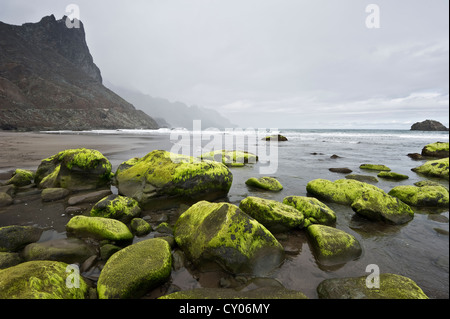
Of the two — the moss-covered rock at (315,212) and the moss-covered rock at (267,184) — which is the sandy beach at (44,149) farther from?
the moss-covered rock at (315,212)

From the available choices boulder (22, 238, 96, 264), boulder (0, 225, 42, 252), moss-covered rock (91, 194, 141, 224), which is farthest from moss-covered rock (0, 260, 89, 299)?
moss-covered rock (91, 194, 141, 224)

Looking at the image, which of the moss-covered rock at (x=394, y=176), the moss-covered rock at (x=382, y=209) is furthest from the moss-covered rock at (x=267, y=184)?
the moss-covered rock at (x=394, y=176)

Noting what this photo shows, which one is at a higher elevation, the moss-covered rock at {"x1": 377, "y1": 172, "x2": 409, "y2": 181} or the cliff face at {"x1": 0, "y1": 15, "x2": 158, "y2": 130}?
the cliff face at {"x1": 0, "y1": 15, "x2": 158, "y2": 130}

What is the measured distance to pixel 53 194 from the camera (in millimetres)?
6180

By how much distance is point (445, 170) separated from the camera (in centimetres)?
980

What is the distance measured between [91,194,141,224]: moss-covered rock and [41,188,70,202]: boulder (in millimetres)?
2347

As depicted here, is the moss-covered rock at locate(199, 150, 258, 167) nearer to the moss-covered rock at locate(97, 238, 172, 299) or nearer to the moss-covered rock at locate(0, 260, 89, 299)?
the moss-covered rock at locate(97, 238, 172, 299)

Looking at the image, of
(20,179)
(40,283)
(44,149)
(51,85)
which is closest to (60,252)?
(40,283)

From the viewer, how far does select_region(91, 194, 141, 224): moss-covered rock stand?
16.0ft

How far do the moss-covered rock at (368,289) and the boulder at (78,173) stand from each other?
24.9ft

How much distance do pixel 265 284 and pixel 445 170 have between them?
483 inches

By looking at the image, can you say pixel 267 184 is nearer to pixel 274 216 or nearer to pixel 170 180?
pixel 274 216

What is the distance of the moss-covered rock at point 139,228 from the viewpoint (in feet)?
14.7
